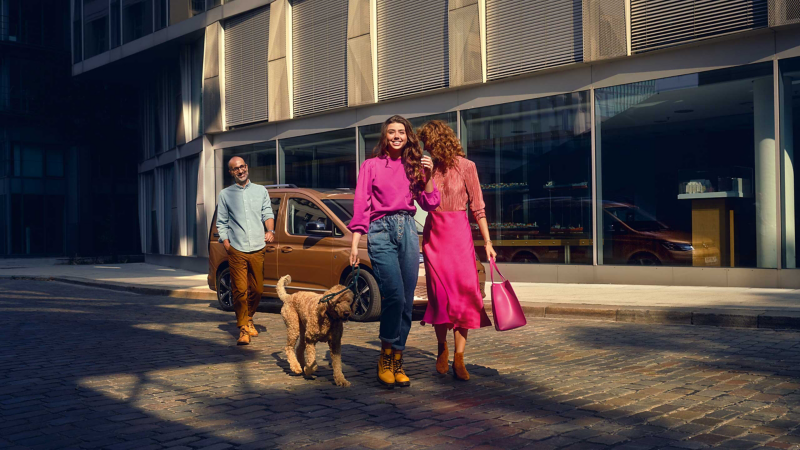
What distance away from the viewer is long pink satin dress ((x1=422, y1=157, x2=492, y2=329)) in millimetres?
5516

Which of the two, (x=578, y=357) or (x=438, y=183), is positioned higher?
(x=438, y=183)

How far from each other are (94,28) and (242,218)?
24063mm

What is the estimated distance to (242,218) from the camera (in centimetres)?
796

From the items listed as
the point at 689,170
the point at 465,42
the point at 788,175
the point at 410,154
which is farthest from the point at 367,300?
the point at 465,42

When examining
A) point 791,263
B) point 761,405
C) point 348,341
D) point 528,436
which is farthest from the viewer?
point 791,263

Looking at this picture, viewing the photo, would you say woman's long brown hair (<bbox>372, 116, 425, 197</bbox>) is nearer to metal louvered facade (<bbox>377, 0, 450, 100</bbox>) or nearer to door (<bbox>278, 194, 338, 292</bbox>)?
door (<bbox>278, 194, 338, 292</bbox>)

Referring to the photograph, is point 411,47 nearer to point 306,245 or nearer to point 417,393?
point 306,245

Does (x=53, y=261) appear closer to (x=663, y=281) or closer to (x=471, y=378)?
(x=663, y=281)

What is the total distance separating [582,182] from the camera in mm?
13945

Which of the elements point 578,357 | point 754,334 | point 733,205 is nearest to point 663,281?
point 733,205

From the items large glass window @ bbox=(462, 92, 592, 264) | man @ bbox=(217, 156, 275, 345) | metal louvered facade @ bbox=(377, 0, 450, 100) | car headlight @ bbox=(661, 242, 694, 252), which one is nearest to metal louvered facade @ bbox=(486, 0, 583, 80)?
large glass window @ bbox=(462, 92, 592, 264)

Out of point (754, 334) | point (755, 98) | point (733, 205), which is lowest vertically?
point (754, 334)

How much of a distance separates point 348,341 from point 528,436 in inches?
152

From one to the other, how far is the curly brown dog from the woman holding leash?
0.31 m
